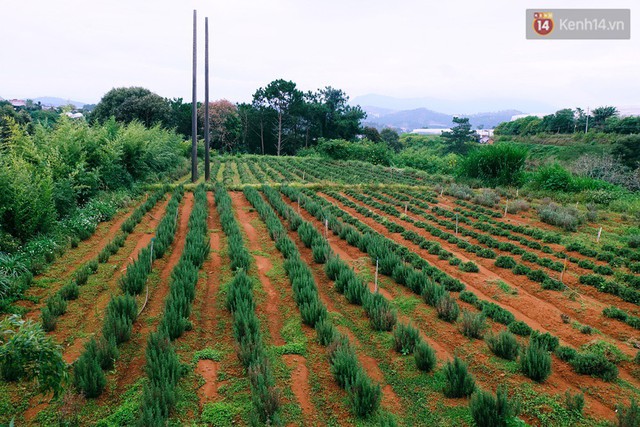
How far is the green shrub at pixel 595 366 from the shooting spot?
5078 mm

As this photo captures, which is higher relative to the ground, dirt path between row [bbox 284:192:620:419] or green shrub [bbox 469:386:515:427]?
green shrub [bbox 469:386:515:427]

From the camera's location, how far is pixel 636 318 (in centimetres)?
668

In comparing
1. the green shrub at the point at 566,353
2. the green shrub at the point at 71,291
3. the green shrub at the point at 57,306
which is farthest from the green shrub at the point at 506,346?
the green shrub at the point at 71,291

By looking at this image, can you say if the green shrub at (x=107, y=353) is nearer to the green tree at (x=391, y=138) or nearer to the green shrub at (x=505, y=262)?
the green shrub at (x=505, y=262)


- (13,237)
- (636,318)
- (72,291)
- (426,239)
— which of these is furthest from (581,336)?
(13,237)

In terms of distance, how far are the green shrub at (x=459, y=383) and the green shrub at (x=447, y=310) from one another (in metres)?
1.93

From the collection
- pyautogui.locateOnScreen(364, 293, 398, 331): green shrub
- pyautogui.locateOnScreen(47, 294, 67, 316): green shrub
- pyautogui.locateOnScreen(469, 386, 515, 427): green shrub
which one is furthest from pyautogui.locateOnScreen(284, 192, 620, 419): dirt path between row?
pyautogui.locateOnScreen(47, 294, 67, 316): green shrub

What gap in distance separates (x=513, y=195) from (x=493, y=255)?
10.7m

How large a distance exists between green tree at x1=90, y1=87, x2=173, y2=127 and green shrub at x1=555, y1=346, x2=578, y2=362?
37120 mm

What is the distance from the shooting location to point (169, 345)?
4.80 metres

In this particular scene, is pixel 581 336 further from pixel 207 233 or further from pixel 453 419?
pixel 207 233

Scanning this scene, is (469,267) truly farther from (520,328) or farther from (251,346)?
(251,346)

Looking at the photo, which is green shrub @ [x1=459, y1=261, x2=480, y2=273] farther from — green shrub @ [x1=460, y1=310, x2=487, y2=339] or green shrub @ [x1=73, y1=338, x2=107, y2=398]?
green shrub @ [x1=73, y1=338, x2=107, y2=398]

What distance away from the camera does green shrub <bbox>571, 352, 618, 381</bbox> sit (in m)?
5.08
